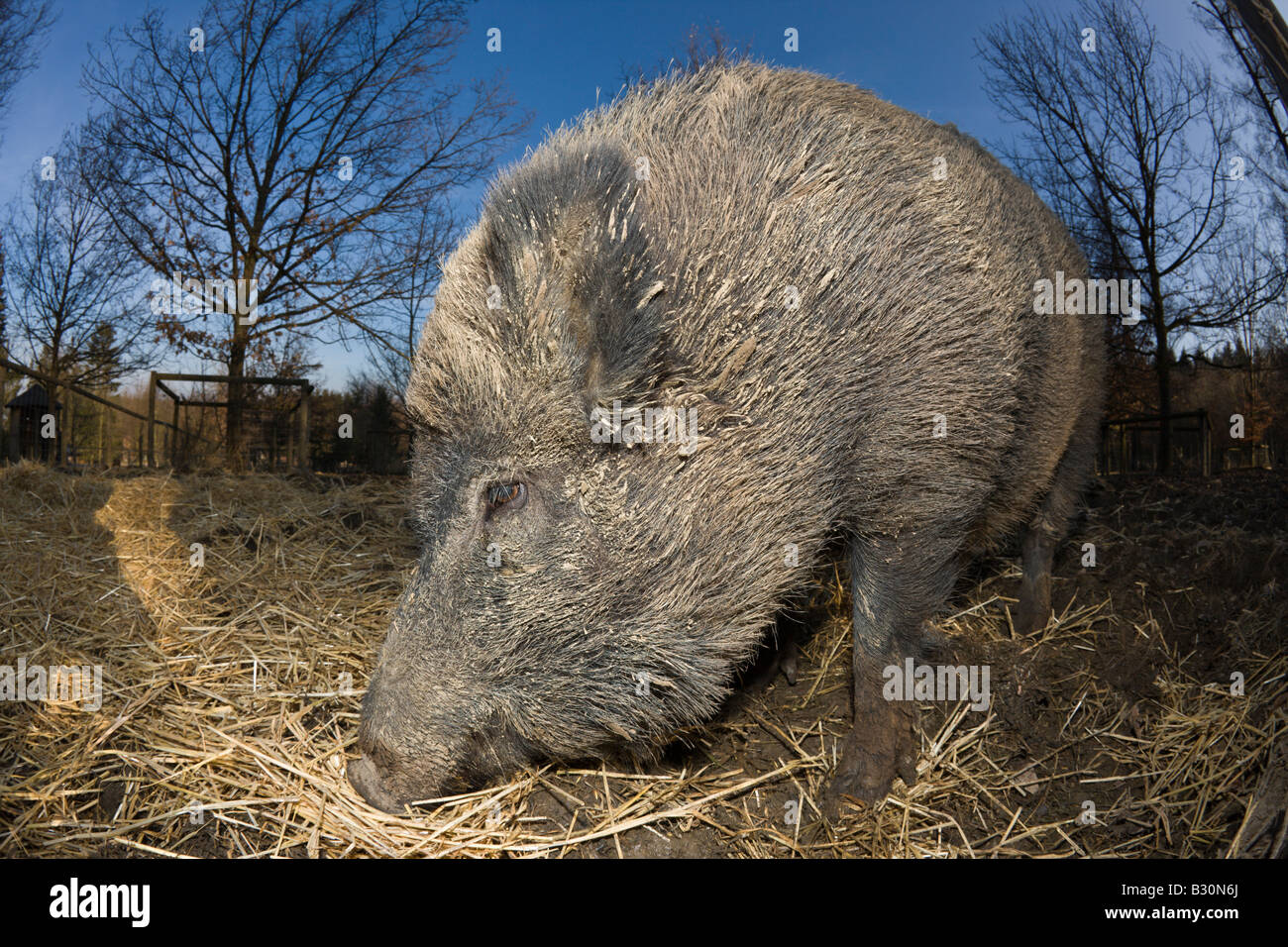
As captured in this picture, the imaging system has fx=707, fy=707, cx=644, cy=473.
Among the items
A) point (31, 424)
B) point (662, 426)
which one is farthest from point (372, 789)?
point (31, 424)

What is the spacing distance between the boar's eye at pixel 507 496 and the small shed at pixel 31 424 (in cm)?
1003

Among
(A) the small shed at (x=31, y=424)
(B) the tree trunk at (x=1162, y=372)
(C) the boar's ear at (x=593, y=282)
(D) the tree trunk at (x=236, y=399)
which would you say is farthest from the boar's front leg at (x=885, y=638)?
(A) the small shed at (x=31, y=424)

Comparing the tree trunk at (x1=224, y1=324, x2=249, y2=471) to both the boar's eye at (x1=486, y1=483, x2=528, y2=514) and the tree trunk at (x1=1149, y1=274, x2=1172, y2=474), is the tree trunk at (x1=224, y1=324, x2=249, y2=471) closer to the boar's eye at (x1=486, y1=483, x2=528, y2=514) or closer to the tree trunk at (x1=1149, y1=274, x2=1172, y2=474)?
the boar's eye at (x1=486, y1=483, x2=528, y2=514)

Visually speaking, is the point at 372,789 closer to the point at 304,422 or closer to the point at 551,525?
the point at 551,525

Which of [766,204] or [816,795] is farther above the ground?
[766,204]

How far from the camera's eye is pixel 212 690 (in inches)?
128

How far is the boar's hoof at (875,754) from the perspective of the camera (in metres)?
2.87

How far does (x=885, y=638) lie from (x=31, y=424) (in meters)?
13.7

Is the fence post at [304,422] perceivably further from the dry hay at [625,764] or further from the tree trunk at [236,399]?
the dry hay at [625,764]

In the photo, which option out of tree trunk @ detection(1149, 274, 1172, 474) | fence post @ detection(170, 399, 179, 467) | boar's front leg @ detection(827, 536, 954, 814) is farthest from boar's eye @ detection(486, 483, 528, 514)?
fence post @ detection(170, 399, 179, 467)

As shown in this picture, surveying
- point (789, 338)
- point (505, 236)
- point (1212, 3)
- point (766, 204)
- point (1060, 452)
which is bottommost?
point (1060, 452)

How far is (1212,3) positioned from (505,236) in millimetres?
3160

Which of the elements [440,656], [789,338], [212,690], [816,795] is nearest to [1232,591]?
[816,795]
